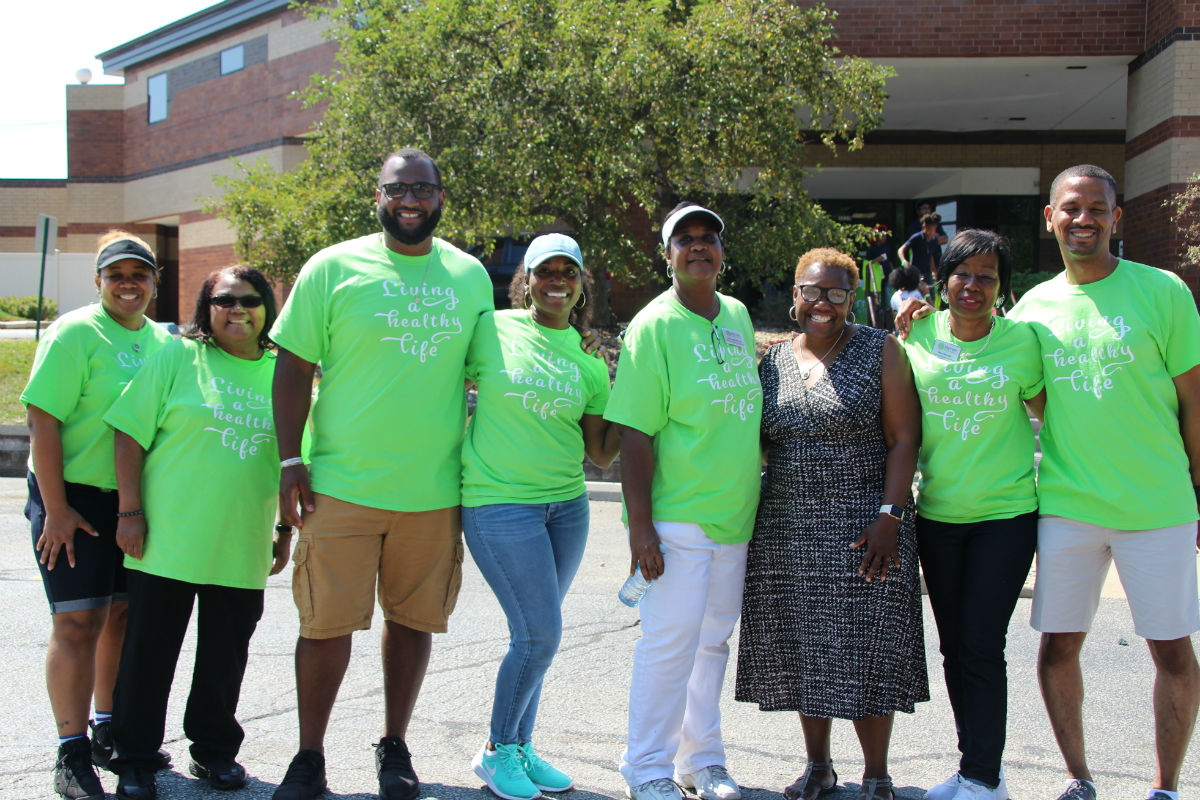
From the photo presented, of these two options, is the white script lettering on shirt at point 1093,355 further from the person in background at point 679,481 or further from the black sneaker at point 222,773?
the black sneaker at point 222,773

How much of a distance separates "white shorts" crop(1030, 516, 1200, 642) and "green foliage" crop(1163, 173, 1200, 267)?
434 inches

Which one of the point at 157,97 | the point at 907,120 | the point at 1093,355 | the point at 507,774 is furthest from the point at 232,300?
the point at 157,97

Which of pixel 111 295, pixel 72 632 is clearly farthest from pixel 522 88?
pixel 72 632

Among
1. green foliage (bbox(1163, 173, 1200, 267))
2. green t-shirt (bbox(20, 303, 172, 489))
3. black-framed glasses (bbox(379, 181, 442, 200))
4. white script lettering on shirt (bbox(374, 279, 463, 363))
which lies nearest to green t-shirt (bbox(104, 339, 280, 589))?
green t-shirt (bbox(20, 303, 172, 489))

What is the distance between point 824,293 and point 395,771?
224 cm

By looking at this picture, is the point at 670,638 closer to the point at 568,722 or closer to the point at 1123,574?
the point at 568,722

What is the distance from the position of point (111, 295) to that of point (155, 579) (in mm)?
1057

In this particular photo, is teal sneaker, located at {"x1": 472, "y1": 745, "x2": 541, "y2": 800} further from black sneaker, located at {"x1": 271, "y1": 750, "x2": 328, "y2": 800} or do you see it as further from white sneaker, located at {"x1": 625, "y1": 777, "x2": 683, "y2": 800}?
black sneaker, located at {"x1": 271, "y1": 750, "x2": 328, "y2": 800}

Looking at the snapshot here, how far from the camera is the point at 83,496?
357 cm

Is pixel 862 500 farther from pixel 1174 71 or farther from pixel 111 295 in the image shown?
pixel 1174 71

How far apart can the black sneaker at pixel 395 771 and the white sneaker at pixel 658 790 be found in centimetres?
77

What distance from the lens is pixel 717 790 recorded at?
355cm

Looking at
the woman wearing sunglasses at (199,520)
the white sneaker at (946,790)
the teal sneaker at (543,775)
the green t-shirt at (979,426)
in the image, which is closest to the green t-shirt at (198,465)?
the woman wearing sunglasses at (199,520)

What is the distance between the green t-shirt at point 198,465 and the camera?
3.48 meters
